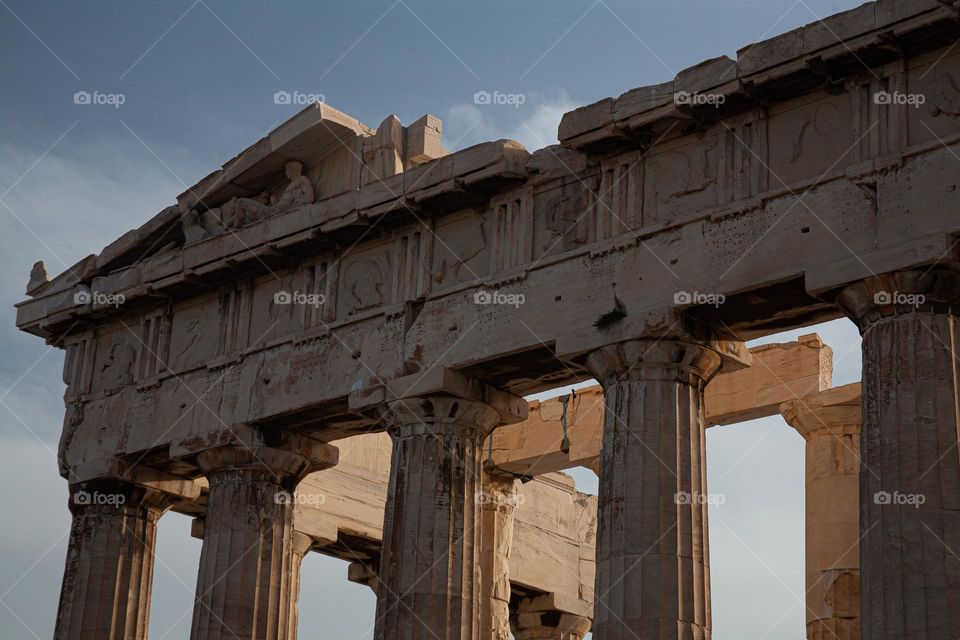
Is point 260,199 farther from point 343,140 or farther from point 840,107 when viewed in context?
point 840,107

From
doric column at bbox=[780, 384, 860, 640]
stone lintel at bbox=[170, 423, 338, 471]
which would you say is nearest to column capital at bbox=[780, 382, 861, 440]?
doric column at bbox=[780, 384, 860, 640]

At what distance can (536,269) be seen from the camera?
22.8 metres

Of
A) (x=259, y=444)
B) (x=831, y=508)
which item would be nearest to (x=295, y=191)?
(x=259, y=444)

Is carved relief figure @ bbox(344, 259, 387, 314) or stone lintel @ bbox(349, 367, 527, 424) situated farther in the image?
carved relief figure @ bbox(344, 259, 387, 314)

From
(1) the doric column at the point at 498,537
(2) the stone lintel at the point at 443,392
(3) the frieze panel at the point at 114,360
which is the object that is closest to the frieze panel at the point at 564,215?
(2) the stone lintel at the point at 443,392

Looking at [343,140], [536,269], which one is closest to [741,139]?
[536,269]

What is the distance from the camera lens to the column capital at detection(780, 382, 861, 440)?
26.9 metres

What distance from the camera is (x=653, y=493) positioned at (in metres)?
20.8

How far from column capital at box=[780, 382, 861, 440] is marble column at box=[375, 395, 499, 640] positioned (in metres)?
5.54

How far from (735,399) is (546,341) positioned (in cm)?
611

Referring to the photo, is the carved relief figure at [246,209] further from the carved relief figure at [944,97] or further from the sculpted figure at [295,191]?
the carved relief figure at [944,97]

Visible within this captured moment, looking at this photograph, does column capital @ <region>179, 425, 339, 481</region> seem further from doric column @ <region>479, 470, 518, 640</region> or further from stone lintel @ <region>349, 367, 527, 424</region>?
doric column @ <region>479, 470, 518, 640</region>

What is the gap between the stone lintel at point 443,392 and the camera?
23.3m

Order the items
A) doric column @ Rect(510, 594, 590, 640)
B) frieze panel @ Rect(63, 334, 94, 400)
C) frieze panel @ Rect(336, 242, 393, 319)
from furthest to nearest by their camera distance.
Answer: doric column @ Rect(510, 594, 590, 640) → frieze panel @ Rect(63, 334, 94, 400) → frieze panel @ Rect(336, 242, 393, 319)
